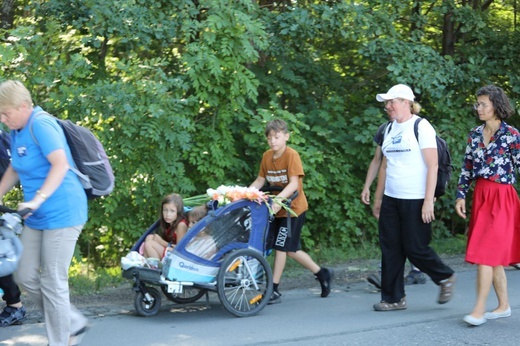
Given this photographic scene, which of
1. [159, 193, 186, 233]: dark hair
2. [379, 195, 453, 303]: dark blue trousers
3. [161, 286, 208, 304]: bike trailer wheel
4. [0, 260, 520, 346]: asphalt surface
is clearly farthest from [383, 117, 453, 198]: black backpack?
[161, 286, 208, 304]: bike trailer wheel

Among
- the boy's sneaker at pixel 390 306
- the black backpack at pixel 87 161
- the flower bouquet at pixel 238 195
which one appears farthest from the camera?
the boy's sneaker at pixel 390 306

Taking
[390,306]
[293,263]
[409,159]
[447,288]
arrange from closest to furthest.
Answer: [409,159] → [447,288] → [390,306] → [293,263]

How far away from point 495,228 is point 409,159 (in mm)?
898

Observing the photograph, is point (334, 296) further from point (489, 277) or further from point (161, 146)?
point (161, 146)

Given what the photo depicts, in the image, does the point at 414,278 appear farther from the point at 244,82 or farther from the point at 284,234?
the point at 244,82

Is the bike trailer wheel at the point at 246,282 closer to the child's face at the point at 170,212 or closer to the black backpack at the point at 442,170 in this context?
the child's face at the point at 170,212

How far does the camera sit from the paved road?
6305 millimetres

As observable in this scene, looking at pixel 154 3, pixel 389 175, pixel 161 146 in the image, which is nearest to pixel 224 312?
pixel 389 175

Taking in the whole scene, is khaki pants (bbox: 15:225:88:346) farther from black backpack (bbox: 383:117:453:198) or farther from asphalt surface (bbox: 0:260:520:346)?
black backpack (bbox: 383:117:453:198)

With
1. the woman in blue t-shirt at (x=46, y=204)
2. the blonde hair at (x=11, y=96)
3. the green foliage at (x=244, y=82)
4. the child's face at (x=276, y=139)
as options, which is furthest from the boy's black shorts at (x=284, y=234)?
the blonde hair at (x=11, y=96)

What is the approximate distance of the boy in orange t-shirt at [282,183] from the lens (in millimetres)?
7582

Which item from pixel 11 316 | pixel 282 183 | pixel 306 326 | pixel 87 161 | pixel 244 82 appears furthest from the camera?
pixel 244 82

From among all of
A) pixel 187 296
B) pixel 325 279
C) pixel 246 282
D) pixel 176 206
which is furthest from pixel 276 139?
pixel 187 296

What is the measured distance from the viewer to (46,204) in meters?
5.34
